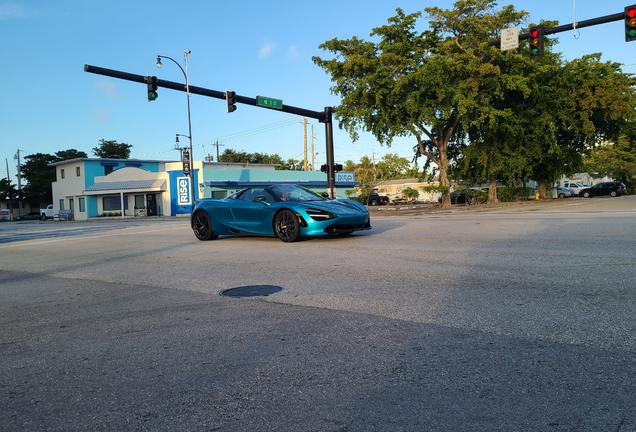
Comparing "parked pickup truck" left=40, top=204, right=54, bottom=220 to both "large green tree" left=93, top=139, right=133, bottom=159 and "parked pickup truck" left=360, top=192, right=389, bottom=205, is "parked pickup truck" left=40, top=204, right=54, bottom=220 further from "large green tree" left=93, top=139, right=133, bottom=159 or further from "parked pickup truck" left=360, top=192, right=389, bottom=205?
"parked pickup truck" left=360, top=192, right=389, bottom=205

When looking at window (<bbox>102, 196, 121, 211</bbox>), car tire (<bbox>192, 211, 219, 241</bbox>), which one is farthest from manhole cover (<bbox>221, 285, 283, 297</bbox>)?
window (<bbox>102, 196, 121, 211</bbox>)

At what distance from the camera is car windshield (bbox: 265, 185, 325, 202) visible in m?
12.0

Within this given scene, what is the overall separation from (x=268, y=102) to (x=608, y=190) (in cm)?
4308

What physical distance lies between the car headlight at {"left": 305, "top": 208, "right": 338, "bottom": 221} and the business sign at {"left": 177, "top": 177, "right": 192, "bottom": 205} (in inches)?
1658

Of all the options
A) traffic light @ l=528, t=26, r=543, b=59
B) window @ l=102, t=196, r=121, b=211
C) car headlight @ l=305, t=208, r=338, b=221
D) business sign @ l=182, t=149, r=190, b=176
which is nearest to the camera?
car headlight @ l=305, t=208, r=338, b=221

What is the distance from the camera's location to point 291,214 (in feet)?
37.8

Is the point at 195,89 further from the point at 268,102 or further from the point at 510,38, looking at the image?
the point at 510,38

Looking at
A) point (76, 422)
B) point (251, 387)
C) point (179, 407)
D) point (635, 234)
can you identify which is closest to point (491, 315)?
point (251, 387)

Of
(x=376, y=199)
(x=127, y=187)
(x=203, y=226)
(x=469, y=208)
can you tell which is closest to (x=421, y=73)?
(x=469, y=208)

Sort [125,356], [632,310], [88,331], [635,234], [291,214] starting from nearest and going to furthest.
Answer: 1. [125,356]
2. [632,310]
3. [88,331]
4. [635,234]
5. [291,214]

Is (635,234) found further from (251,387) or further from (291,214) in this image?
(251,387)

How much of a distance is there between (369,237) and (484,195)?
1237 inches

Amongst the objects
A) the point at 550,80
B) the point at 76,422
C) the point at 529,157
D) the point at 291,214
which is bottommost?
the point at 76,422

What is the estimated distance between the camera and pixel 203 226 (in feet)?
45.2
